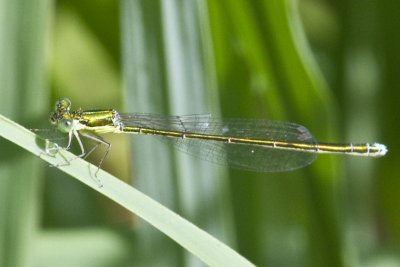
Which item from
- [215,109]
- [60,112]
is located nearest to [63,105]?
[60,112]

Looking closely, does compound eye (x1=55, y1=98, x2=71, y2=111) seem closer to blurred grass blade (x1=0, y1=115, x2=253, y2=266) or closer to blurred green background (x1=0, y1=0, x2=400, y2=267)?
blurred green background (x1=0, y1=0, x2=400, y2=267)

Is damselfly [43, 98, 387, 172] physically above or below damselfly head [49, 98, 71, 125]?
below

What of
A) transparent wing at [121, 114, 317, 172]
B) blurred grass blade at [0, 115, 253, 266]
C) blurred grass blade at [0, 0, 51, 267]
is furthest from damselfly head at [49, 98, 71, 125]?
blurred grass blade at [0, 115, 253, 266]

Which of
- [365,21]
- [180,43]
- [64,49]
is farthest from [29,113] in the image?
[365,21]

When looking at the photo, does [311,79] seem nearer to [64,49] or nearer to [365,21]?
[365,21]

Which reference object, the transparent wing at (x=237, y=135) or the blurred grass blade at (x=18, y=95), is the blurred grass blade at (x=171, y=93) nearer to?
the transparent wing at (x=237, y=135)

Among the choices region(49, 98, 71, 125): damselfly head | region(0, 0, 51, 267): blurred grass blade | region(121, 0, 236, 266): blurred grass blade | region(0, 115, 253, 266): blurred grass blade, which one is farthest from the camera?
region(49, 98, 71, 125): damselfly head

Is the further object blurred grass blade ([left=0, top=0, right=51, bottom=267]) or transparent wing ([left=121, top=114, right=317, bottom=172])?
transparent wing ([left=121, top=114, right=317, bottom=172])
